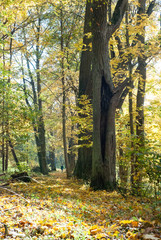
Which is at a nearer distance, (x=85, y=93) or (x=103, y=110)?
(x=103, y=110)

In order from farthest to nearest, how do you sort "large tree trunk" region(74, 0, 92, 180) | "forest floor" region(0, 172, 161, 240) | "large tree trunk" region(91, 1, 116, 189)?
"large tree trunk" region(74, 0, 92, 180) → "large tree trunk" region(91, 1, 116, 189) → "forest floor" region(0, 172, 161, 240)

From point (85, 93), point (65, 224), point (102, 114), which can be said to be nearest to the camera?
point (65, 224)

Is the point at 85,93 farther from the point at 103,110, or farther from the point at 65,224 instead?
the point at 65,224

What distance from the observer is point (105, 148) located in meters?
7.16

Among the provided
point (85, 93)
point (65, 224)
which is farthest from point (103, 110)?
point (65, 224)

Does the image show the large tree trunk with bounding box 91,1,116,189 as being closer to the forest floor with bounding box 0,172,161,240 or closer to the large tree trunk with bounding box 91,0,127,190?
the large tree trunk with bounding box 91,0,127,190

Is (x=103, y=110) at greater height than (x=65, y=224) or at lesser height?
greater

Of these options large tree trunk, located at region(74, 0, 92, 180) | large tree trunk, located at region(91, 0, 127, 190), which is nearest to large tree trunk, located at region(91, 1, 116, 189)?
large tree trunk, located at region(91, 0, 127, 190)

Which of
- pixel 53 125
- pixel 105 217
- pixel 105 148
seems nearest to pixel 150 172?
pixel 105 217

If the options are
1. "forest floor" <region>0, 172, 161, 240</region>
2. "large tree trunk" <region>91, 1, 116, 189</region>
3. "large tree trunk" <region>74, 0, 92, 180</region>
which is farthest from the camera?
"large tree trunk" <region>74, 0, 92, 180</region>

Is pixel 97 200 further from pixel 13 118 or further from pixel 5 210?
pixel 13 118

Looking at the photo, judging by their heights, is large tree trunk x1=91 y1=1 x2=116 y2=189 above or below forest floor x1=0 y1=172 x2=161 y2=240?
above

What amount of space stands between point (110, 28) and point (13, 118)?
16.9ft

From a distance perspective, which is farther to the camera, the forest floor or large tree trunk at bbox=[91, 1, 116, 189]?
large tree trunk at bbox=[91, 1, 116, 189]
